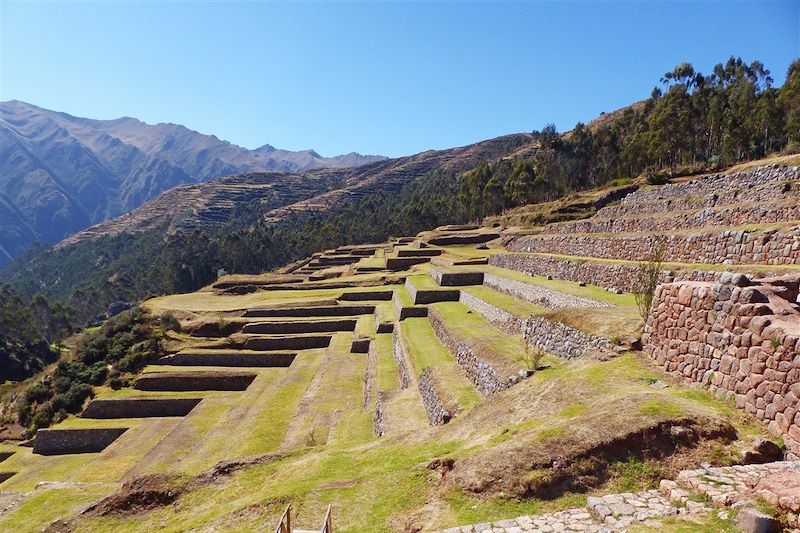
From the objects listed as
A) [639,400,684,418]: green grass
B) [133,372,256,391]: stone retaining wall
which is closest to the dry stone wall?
[639,400,684,418]: green grass

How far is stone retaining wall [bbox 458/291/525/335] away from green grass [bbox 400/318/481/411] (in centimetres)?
199

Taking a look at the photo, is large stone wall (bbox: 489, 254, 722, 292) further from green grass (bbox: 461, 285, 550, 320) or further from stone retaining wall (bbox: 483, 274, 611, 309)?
green grass (bbox: 461, 285, 550, 320)

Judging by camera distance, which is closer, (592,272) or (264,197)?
(592,272)

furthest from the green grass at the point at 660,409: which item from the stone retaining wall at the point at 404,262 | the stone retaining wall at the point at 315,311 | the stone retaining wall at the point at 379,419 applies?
the stone retaining wall at the point at 404,262

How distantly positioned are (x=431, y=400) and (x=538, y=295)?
6.38 metres

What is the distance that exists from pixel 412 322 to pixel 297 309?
1375 centimetres

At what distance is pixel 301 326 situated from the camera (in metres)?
30.3

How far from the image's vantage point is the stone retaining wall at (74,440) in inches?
919

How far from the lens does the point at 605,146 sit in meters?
60.4

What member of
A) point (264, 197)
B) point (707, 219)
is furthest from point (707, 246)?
point (264, 197)

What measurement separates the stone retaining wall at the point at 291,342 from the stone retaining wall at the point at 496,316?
418 inches

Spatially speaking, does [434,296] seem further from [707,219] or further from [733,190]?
[733,190]

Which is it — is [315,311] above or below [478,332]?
below

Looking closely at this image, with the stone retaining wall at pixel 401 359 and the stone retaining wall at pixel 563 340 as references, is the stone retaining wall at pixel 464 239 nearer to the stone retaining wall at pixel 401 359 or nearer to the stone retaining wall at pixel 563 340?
the stone retaining wall at pixel 401 359
